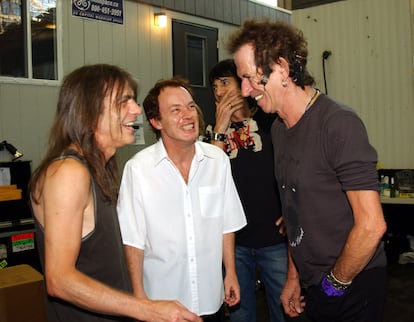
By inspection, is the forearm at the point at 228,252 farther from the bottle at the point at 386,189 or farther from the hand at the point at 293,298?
the bottle at the point at 386,189

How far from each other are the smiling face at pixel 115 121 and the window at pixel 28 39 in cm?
316

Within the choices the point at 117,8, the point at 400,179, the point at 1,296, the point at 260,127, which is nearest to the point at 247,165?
the point at 260,127

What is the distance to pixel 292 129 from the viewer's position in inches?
63.2

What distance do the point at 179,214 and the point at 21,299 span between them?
4.59 ft

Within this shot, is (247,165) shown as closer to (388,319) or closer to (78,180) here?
(78,180)

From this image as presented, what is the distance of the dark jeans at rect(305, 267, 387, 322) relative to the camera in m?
1.50

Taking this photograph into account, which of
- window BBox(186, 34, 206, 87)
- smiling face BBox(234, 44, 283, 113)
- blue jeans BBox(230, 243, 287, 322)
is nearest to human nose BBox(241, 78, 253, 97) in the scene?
smiling face BBox(234, 44, 283, 113)

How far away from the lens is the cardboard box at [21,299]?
102 inches

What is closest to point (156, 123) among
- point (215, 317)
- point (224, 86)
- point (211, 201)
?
point (211, 201)

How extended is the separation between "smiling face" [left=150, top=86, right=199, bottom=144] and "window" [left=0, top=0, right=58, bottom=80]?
9.11ft

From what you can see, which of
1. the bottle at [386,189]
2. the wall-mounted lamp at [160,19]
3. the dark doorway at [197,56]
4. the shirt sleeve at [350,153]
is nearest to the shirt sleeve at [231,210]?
the shirt sleeve at [350,153]

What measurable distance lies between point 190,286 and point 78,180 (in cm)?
84

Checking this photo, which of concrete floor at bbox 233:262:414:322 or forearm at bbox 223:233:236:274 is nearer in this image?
forearm at bbox 223:233:236:274

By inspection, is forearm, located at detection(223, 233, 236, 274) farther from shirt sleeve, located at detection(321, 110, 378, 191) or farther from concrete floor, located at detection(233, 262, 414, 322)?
concrete floor, located at detection(233, 262, 414, 322)
